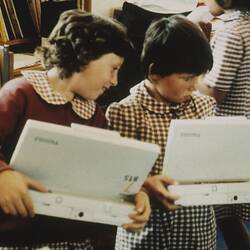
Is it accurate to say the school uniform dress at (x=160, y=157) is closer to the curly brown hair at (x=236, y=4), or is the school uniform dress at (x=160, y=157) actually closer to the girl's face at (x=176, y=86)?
the girl's face at (x=176, y=86)

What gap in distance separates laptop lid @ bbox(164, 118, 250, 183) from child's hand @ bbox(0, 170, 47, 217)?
1.08 feet

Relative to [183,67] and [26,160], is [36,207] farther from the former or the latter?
[183,67]

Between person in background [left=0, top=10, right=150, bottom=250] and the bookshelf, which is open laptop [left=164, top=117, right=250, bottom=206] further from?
the bookshelf

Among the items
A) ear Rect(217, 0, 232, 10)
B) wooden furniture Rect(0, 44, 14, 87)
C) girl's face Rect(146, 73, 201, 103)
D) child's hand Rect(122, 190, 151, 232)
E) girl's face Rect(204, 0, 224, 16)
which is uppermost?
ear Rect(217, 0, 232, 10)

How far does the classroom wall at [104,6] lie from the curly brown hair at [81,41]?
4.59ft

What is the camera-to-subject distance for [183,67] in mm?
1223

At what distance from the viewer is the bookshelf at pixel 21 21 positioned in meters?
2.15

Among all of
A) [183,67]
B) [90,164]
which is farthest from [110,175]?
[183,67]

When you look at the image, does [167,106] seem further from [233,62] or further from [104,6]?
[104,6]

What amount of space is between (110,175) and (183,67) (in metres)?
0.41

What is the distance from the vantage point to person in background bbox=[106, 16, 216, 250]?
1.22 metres

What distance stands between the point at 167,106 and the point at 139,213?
36 cm

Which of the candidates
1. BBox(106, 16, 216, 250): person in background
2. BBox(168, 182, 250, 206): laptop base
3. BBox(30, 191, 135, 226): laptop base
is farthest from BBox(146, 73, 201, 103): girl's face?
BBox(30, 191, 135, 226): laptop base

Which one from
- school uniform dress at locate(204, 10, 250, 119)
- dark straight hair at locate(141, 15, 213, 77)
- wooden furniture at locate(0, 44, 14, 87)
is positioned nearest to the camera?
dark straight hair at locate(141, 15, 213, 77)
